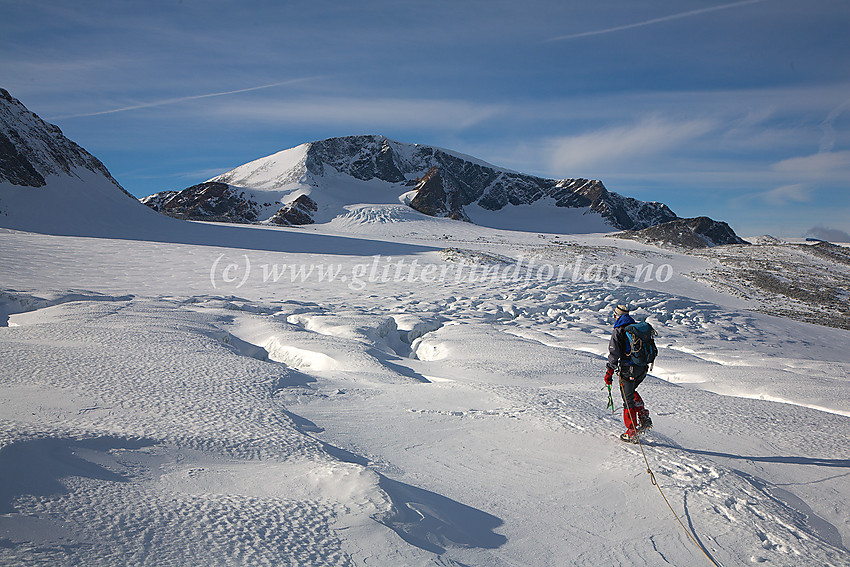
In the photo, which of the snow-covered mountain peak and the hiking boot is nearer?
the hiking boot

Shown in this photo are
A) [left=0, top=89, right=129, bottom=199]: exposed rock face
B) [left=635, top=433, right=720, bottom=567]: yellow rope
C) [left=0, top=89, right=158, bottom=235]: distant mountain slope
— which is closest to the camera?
[left=635, top=433, right=720, bottom=567]: yellow rope

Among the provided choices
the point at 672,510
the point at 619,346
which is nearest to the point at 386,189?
the point at 619,346

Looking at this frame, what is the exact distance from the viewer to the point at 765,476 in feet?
14.1

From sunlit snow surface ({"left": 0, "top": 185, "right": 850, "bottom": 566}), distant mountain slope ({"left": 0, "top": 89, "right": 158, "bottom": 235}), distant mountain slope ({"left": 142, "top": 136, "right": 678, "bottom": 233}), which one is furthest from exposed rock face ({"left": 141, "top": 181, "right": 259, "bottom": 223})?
sunlit snow surface ({"left": 0, "top": 185, "right": 850, "bottom": 566})

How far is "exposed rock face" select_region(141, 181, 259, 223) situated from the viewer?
6456 cm

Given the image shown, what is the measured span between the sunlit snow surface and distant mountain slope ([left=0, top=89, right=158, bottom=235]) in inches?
859

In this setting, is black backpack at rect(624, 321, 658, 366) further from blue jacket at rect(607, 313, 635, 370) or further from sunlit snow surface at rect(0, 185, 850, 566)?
sunlit snow surface at rect(0, 185, 850, 566)

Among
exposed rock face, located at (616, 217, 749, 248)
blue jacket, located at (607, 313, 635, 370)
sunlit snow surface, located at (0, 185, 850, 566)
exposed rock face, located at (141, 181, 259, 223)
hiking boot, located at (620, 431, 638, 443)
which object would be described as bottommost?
sunlit snow surface, located at (0, 185, 850, 566)

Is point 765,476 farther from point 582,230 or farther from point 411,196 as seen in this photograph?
point 582,230

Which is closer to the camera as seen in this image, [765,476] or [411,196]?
[765,476]

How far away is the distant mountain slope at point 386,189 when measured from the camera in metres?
66.8

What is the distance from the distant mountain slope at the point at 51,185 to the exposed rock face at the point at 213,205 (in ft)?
84.5

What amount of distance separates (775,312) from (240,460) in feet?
64.6

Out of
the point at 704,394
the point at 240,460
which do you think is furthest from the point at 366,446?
the point at 704,394
